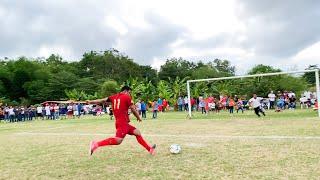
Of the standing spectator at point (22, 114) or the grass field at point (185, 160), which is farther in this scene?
the standing spectator at point (22, 114)

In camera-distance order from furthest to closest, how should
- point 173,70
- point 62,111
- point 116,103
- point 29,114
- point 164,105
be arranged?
point 173,70 → point 164,105 → point 62,111 → point 29,114 → point 116,103

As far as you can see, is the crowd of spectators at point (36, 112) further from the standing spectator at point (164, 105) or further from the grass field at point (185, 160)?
the grass field at point (185, 160)

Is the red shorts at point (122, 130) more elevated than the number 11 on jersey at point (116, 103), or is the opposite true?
the number 11 on jersey at point (116, 103)

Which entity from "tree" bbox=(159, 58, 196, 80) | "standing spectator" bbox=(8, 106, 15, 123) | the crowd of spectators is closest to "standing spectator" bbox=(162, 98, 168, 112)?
the crowd of spectators

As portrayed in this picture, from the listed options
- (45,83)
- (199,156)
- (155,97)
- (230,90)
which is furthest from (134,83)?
(199,156)

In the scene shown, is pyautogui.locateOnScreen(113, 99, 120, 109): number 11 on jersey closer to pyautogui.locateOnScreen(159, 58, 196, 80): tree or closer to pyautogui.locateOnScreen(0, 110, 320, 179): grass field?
pyautogui.locateOnScreen(0, 110, 320, 179): grass field

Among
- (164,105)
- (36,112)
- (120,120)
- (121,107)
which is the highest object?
(164,105)

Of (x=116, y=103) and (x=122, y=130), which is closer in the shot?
(x=122, y=130)

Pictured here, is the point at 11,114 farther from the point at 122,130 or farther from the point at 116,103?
the point at 122,130

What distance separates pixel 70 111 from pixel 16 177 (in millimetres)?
30765

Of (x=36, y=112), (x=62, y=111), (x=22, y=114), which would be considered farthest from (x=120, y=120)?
(x=62, y=111)

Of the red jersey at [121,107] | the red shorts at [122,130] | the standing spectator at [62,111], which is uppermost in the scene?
the standing spectator at [62,111]

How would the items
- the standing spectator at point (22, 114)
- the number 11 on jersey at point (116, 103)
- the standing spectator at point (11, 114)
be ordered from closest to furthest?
1. the number 11 on jersey at point (116, 103)
2. the standing spectator at point (11, 114)
3. the standing spectator at point (22, 114)

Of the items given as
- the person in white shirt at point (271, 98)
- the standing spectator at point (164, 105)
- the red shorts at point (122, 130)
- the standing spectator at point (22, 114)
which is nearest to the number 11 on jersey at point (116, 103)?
the red shorts at point (122, 130)
